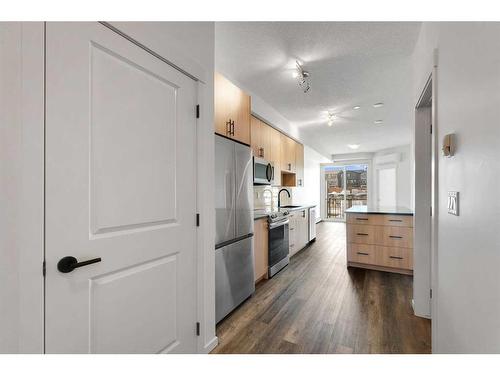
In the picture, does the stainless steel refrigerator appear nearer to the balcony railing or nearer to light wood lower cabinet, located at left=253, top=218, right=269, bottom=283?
light wood lower cabinet, located at left=253, top=218, right=269, bottom=283

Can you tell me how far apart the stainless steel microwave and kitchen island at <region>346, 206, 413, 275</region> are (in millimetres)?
1302

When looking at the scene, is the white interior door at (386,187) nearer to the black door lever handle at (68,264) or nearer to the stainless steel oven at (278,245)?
the stainless steel oven at (278,245)

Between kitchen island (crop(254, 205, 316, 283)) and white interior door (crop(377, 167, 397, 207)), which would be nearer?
kitchen island (crop(254, 205, 316, 283))

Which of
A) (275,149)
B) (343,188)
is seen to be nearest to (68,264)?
(275,149)

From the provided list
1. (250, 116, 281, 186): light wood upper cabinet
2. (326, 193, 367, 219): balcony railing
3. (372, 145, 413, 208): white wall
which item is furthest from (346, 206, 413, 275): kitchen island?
(326, 193, 367, 219): balcony railing

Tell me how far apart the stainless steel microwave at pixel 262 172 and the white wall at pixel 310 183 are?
2259 millimetres

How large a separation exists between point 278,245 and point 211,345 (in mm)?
1839

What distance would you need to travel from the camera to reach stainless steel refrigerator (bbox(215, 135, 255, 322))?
6.93 feet

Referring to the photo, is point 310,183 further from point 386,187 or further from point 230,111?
point 230,111

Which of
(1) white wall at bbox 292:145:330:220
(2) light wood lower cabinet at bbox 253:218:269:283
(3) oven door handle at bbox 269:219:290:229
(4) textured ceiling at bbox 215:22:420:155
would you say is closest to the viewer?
(4) textured ceiling at bbox 215:22:420:155

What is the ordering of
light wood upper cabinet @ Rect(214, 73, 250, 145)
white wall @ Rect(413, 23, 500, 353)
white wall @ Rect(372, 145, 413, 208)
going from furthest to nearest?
white wall @ Rect(372, 145, 413, 208)
light wood upper cabinet @ Rect(214, 73, 250, 145)
white wall @ Rect(413, 23, 500, 353)

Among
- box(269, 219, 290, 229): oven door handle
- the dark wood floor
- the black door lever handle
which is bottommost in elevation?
the dark wood floor
